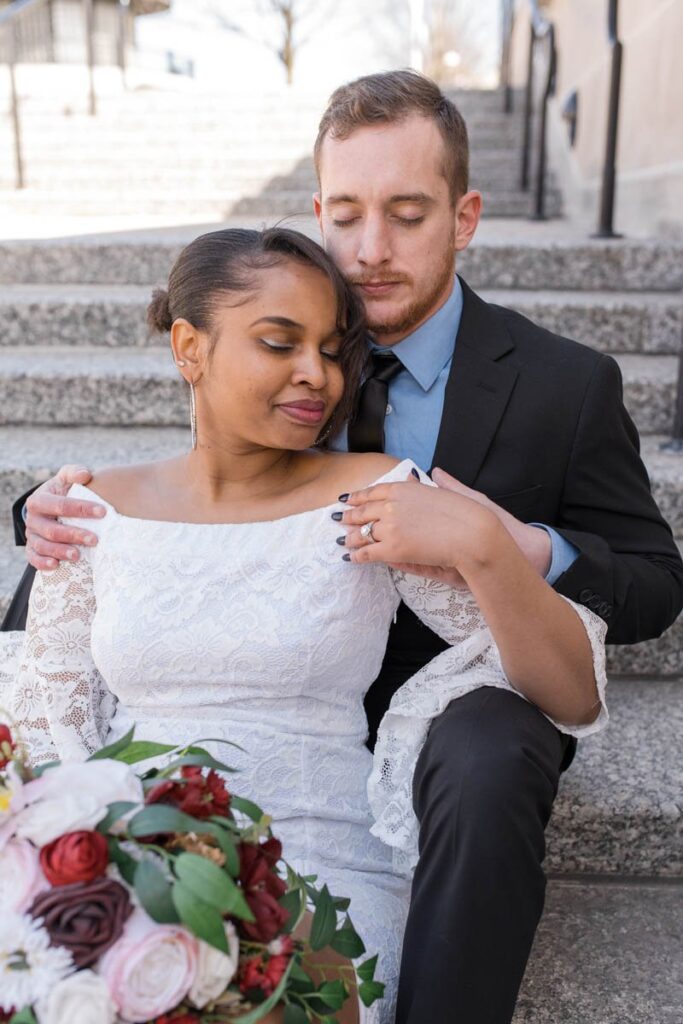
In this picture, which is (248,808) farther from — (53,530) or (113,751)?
(53,530)

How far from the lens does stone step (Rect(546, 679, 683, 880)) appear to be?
6.70 feet

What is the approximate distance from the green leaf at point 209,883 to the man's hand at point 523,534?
34.1 inches

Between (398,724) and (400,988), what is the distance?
0.38m

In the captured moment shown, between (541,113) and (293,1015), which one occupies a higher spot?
(541,113)

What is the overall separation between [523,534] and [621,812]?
69 centimetres

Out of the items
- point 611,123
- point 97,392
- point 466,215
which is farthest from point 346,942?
point 611,123

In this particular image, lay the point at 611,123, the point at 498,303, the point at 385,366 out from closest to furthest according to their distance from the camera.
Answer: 1. the point at 385,366
2. the point at 498,303
3. the point at 611,123

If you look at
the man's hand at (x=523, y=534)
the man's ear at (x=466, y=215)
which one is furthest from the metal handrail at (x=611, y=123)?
the man's hand at (x=523, y=534)

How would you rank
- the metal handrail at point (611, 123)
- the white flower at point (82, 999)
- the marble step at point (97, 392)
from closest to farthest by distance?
the white flower at point (82, 999)
the marble step at point (97, 392)
the metal handrail at point (611, 123)

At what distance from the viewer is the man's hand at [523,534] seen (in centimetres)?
166

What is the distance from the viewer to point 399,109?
6.17 ft

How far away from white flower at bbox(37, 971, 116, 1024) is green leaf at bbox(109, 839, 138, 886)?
0.08 meters

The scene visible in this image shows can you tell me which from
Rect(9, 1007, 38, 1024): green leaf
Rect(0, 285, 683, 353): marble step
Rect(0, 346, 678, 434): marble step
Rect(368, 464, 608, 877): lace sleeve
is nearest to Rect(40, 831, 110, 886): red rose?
Rect(9, 1007, 38, 1024): green leaf

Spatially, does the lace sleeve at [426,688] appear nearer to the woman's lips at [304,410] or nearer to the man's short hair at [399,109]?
the woman's lips at [304,410]
